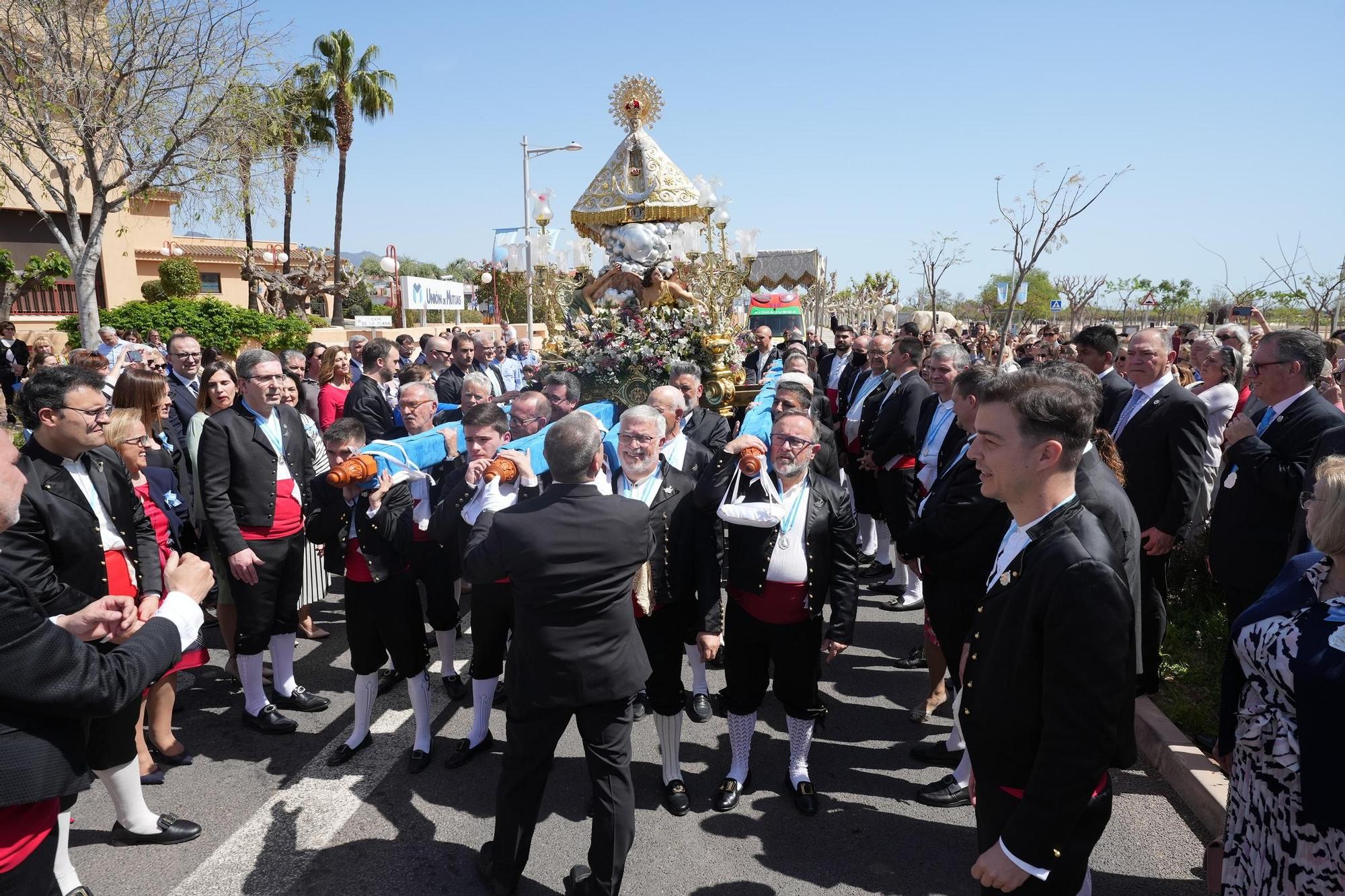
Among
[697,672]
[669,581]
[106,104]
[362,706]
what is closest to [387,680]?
[362,706]

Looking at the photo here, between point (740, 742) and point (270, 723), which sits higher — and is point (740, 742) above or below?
above

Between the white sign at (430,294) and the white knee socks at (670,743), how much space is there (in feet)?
108

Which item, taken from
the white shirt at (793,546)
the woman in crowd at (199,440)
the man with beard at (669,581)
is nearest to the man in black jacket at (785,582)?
the white shirt at (793,546)

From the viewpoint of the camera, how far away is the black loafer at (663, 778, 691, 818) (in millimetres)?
3943

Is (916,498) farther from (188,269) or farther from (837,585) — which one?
(188,269)

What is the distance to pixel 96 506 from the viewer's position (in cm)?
366

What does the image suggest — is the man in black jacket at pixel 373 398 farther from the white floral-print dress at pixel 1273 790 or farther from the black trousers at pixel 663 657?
the white floral-print dress at pixel 1273 790

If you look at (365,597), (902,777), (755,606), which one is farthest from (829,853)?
(365,597)

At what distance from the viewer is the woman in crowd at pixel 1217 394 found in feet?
19.9

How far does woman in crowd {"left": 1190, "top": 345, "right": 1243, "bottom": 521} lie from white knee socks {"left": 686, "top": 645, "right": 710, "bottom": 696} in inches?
155

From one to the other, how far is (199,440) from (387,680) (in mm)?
1929

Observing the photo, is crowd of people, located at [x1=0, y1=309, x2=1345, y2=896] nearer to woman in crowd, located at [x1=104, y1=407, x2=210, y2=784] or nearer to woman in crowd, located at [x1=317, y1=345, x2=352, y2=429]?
woman in crowd, located at [x1=104, y1=407, x2=210, y2=784]

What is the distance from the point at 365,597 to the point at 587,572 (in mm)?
1907

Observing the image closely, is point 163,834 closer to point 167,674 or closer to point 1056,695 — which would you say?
point 167,674
